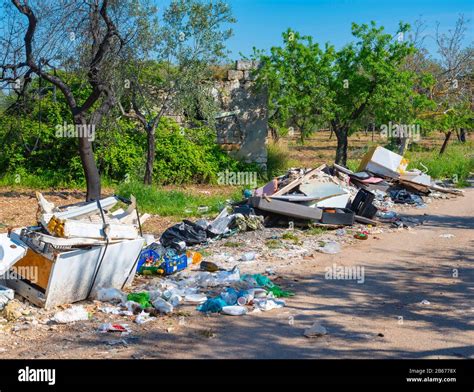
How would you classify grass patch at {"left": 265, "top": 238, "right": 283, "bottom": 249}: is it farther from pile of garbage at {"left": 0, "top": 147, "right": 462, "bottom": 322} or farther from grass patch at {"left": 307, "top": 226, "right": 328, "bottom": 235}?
grass patch at {"left": 307, "top": 226, "right": 328, "bottom": 235}

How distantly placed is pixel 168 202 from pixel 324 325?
7813 mm

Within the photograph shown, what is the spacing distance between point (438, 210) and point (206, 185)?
6.52m

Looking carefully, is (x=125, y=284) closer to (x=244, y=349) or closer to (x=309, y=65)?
(x=244, y=349)

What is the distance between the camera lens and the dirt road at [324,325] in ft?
18.3

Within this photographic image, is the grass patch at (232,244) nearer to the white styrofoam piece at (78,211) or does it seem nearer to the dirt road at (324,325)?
the dirt road at (324,325)

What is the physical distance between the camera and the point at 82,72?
45.8 ft

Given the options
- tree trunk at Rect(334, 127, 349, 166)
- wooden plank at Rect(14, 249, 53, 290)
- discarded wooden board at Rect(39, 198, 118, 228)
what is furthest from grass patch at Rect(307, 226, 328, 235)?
tree trunk at Rect(334, 127, 349, 166)

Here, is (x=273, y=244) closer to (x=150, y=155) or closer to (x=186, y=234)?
(x=186, y=234)

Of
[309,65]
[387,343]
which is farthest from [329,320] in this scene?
[309,65]

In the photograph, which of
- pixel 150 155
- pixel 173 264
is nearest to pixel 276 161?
pixel 150 155

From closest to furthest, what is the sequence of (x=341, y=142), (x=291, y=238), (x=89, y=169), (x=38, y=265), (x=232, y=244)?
(x=38, y=265) → (x=232, y=244) → (x=291, y=238) → (x=89, y=169) → (x=341, y=142)

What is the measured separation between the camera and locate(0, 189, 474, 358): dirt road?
5.57m

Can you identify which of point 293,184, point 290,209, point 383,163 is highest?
point 383,163

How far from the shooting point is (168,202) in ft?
45.1
